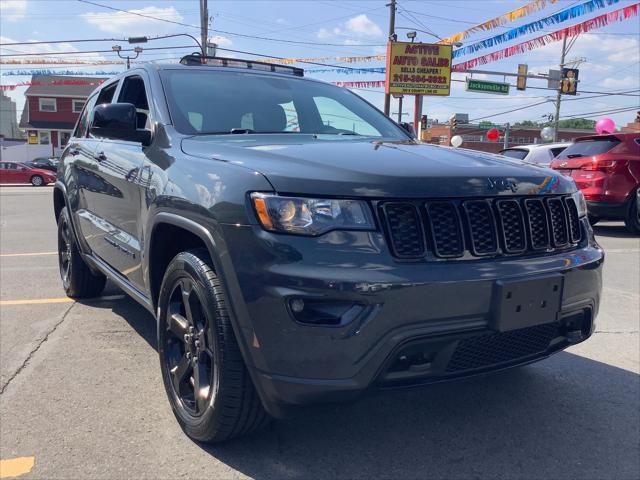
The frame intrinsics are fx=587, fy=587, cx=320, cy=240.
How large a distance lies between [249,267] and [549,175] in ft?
4.82

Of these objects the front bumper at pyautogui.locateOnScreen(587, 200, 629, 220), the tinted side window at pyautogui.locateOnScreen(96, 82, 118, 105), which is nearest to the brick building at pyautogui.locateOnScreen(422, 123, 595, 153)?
the front bumper at pyautogui.locateOnScreen(587, 200, 629, 220)

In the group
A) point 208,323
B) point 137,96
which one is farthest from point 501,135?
point 208,323

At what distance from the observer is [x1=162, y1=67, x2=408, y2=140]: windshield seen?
3295 millimetres

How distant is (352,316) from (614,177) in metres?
9.01

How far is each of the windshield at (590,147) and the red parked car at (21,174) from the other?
1101 inches

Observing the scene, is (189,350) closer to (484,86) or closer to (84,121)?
(84,121)

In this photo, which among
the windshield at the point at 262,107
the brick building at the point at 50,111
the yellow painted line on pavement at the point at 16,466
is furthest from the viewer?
the brick building at the point at 50,111

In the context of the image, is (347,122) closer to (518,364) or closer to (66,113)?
(518,364)

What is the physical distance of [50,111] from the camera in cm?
5028

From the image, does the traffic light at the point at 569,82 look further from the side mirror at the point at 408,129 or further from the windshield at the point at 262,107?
the windshield at the point at 262,107

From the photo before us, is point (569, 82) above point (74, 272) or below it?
above

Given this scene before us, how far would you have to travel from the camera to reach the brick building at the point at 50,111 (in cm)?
4969

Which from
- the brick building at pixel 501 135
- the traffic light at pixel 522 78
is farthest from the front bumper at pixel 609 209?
the brick building at pixel 501 135

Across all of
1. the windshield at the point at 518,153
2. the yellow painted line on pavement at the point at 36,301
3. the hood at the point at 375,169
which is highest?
the hood at the point at 375,169
